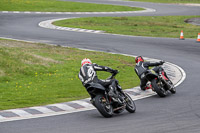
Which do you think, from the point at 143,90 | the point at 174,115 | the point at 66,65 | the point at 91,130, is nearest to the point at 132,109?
the point at 174,115

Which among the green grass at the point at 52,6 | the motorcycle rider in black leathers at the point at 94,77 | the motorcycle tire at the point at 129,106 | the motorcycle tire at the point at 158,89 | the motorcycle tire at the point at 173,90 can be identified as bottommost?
the green grass at the point at 52,6

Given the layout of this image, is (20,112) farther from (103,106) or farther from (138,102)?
(138,102)

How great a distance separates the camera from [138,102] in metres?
14.2

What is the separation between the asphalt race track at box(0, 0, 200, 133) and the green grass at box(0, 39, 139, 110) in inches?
83.6

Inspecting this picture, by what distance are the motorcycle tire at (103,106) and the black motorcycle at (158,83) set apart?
9.79 feet

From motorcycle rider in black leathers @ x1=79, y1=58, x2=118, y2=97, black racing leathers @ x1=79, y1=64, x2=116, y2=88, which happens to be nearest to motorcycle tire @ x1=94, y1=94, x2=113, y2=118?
motorcycle rider in black leathers @ x1=79, y1=58, x2=118, y2=97

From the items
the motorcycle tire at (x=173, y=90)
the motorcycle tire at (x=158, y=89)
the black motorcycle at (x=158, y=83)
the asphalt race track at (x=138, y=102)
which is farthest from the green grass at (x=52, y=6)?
the motorcycle tire at (x=158, y=89)

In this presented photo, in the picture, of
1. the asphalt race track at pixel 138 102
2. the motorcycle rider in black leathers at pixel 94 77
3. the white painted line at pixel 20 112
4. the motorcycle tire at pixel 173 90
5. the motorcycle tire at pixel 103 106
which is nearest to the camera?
the asphalt race track at pixel 138 102

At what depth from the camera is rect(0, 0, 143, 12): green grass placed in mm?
51219

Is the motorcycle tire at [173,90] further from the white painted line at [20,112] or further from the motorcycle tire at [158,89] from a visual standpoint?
the white painted line at [20,112]

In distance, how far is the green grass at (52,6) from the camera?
51.2 metres

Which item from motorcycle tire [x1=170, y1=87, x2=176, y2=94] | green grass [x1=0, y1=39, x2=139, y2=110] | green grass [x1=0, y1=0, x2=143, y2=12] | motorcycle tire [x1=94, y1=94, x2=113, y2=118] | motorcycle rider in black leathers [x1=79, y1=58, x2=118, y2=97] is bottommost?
green grass [x1=0, y1=0, x2=143, y2=12]

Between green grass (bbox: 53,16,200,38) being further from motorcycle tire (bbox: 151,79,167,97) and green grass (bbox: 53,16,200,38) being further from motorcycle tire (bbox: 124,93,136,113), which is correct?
motorcycle tire (bbox: 124,93,136,113)

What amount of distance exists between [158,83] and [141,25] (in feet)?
81.3
